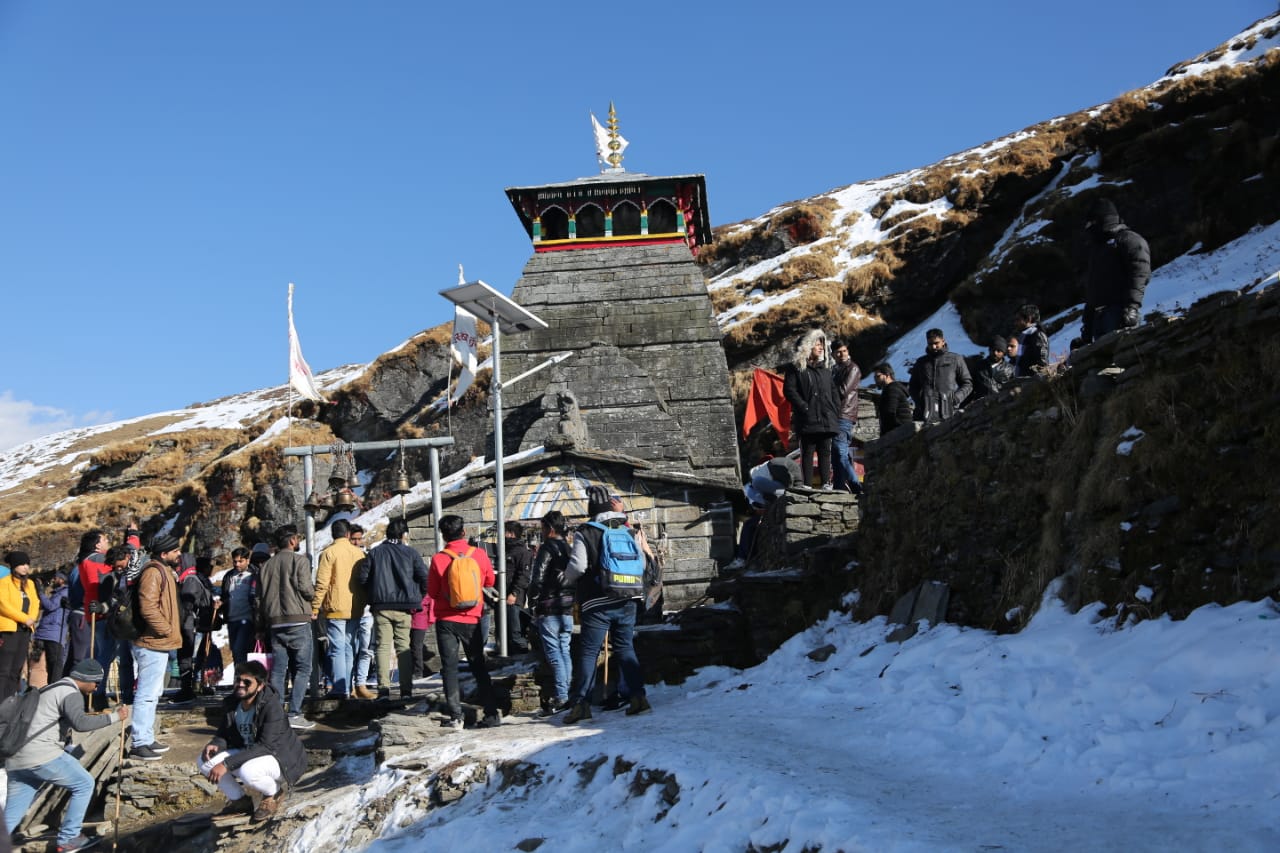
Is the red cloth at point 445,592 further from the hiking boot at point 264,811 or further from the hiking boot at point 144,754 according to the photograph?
the hiking boot at point 144,754

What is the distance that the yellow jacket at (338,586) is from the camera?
420 inches

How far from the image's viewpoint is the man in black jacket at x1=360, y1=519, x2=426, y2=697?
411 inches

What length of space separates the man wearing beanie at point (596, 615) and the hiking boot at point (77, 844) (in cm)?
402

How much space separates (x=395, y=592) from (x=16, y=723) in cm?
341

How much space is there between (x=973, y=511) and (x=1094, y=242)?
2745 mm

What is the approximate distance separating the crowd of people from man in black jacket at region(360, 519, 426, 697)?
1cm

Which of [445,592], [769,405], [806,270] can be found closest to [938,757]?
[445,592]

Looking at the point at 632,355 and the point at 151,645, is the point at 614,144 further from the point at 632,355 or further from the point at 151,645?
the point at 151,645

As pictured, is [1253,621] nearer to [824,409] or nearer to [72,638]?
[824,409]

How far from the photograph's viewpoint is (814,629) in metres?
9.75

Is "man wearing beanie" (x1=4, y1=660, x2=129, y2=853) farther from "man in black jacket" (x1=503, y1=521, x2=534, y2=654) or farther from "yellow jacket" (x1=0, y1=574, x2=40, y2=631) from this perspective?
"man in black jacket" (x1=503, y1=521, x2=534, y2=654)

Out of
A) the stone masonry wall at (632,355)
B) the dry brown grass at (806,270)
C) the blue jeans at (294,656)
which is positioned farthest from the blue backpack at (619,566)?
the dry brown grass at (806,270)

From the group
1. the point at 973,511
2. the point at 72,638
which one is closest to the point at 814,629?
the point at 973,511

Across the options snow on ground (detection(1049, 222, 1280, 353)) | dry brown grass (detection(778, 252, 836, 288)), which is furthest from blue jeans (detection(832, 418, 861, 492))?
dry brown grass (detection(778, 252, 836, 288))
